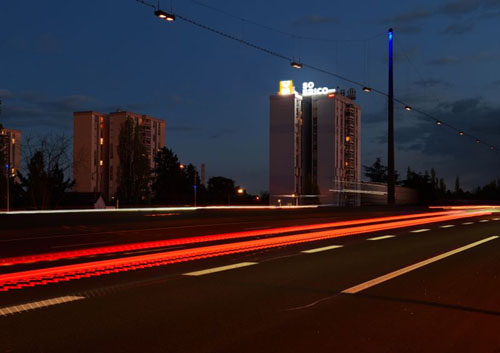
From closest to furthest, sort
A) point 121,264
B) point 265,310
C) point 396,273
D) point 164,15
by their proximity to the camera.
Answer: point 265,310
point 396,273
point 121,264
point 164,15

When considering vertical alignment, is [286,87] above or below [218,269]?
above

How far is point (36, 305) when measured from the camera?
7.18 metres

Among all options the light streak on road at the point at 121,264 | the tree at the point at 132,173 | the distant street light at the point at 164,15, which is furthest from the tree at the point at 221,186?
the light streak on road at the point at 121,264

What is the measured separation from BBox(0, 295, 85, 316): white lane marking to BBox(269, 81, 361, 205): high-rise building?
92.1 meters

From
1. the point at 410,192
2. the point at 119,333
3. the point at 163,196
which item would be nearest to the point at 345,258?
the point at 119,333

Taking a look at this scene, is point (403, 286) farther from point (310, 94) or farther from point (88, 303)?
point (310, 94)

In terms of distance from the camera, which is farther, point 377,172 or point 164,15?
point 377,172

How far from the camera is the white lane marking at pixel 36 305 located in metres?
6.81

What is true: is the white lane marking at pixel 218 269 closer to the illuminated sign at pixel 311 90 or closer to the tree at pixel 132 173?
the tree at pixel 132 173

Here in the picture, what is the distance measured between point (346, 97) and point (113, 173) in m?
51.6

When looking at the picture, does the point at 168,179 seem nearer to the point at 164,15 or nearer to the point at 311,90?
the point at 311,90

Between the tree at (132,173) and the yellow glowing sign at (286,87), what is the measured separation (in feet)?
122

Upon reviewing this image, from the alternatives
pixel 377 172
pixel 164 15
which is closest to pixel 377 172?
pixel 377 172

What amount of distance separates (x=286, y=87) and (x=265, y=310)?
102 m
